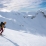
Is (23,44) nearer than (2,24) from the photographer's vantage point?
Yes

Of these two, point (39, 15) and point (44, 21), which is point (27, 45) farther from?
point (39, 15)

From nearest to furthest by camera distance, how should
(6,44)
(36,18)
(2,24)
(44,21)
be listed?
(6,44) → (2,24) → (44,21) → (36,18)

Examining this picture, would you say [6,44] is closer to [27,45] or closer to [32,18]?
[27,45]

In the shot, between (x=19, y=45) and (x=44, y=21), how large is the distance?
126 meters

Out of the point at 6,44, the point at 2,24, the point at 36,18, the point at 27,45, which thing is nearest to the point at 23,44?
the point at 27,45

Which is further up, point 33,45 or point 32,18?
point 33,45

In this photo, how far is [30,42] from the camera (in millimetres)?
11211

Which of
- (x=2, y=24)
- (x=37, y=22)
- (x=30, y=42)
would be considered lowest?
(x=37, y=22)

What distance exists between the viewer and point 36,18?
487 feet

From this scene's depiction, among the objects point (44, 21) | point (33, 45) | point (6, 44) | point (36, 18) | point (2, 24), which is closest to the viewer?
point (6, 44)

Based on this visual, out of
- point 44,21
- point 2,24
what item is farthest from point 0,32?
point 44,21

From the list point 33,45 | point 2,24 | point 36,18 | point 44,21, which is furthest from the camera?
point 36,18

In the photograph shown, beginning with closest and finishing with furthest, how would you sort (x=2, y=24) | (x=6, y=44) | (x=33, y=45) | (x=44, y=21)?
(x=6, y=44) → (x=33, y=45) → (x=2, y=24) → (x=44, y=21)

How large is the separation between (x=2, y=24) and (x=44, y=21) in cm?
12506
